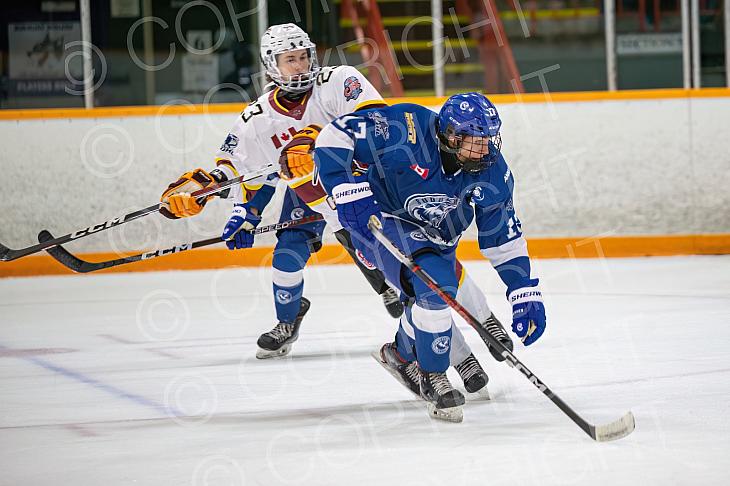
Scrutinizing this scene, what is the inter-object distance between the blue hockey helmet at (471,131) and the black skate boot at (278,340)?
134cm

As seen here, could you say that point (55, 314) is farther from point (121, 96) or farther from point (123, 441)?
point (123, 441)

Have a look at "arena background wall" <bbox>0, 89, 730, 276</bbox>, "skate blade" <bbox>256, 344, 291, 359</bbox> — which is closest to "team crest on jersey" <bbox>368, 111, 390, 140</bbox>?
"skate blade" <bbox>256, 344, 291, 359</bbox>

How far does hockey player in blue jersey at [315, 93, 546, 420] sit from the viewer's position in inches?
120

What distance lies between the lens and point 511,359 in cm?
299

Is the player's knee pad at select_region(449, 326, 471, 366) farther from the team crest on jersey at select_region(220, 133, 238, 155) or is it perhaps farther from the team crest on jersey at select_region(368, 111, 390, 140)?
the team crest on jersey at select_region(220, 133, 238, 155)

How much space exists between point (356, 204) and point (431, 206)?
0.22 meters

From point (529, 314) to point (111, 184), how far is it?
4062mm

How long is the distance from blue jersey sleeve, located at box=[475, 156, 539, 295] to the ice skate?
0.93 feet

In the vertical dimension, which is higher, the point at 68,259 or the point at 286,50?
the point at 286,50

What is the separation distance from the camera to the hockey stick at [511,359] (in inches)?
107

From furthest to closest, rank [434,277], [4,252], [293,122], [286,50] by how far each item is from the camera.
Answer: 1. [4,252]
2. [293,122]
3. [286,50]
4. [434,277]

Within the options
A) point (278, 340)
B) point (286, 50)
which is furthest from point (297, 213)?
point (286, 50)

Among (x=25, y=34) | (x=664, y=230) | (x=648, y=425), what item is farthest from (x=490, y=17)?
(x=648, y=425)

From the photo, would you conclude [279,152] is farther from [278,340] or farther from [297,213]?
[278,340]
